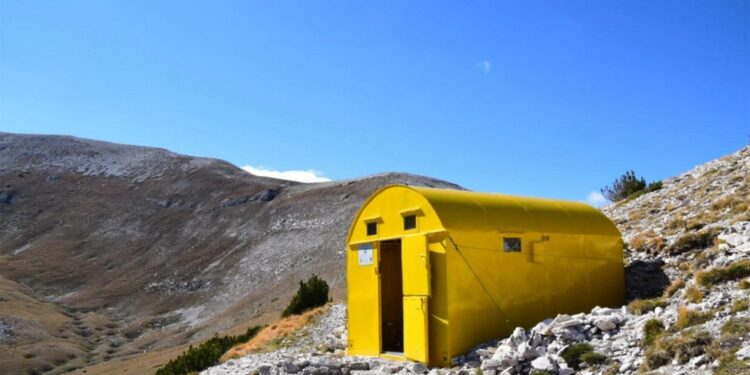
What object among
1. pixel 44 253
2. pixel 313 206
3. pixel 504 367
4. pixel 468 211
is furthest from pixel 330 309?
pixel 44 253

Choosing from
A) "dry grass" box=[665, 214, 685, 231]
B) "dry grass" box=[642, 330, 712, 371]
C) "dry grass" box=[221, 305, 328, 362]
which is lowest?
"dry grass" box=[221, 305, 328, 362]

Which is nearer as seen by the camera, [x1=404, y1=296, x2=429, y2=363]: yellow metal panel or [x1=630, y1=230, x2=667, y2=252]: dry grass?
[x1=404, y1=296, x2=429, y2=363]: yellow metal panel

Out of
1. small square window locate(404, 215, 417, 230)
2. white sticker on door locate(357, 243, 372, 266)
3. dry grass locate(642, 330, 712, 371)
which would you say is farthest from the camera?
white sticker on door locate(357, 243, 372, 266)

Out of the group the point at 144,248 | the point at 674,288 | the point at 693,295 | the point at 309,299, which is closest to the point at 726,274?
the point at 693,295

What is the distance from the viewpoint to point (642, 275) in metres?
19.0

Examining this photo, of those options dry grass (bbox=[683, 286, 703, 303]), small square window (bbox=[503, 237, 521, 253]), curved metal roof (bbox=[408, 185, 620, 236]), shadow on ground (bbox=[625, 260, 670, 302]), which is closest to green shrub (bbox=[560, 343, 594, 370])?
dry grass (bbox=[683, 286, 703, 303])

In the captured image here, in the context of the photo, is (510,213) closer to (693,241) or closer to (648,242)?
(693,241)

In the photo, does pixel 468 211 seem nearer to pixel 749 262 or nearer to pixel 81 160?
pixel 749 262

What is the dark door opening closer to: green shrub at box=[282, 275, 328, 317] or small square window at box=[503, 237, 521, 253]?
small square window at box=[503, 237, 521, 253]

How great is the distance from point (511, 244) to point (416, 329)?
304 centimetres

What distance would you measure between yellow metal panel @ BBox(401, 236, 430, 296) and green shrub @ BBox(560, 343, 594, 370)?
3.76 m

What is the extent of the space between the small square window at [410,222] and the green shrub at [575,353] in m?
4.98

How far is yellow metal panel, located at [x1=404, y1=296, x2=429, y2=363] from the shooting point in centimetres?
1519

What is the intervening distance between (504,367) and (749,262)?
5.70 meters
